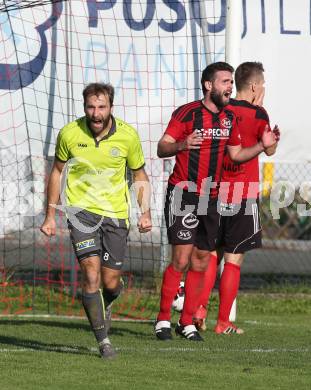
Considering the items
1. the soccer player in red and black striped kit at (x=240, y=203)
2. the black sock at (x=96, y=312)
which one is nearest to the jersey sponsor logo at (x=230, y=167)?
the soccer player in red and black striped kit at (x=240, y=203)

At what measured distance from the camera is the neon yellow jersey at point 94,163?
8.60 m

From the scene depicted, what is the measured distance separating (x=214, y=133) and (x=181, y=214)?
76 cm

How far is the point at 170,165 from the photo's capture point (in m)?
13.7

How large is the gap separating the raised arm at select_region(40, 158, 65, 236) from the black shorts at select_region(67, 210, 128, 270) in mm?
139

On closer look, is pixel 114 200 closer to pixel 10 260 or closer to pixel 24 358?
pixel 24 358

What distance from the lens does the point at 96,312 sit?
8.30 metres

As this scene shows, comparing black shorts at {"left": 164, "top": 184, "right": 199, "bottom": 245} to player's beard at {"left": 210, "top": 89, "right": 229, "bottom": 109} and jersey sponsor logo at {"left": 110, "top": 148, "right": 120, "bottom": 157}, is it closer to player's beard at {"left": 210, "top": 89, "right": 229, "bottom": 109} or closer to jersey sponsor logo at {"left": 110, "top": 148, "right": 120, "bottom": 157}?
player's beard at {"left": 210, "top": 89, "right": 229, "bottom": 109}

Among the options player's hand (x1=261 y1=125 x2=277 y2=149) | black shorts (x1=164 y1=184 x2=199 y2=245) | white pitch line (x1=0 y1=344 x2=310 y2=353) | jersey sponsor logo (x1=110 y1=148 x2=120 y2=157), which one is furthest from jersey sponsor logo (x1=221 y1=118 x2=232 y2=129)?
white pitch line (x1=0 y1=344 x2=310 y2=353)

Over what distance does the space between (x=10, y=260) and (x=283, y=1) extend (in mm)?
7578

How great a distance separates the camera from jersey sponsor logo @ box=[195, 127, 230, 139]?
382 inches

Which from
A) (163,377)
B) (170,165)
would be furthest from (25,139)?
(163,377)

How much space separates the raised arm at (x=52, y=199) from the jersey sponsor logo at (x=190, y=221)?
1.54 metres

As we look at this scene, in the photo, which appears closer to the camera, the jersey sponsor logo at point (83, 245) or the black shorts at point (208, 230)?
the jersey sponsor logo at point (83, 245)

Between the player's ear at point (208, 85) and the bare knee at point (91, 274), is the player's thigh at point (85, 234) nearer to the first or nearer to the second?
the bare knee at point (91, 274)
